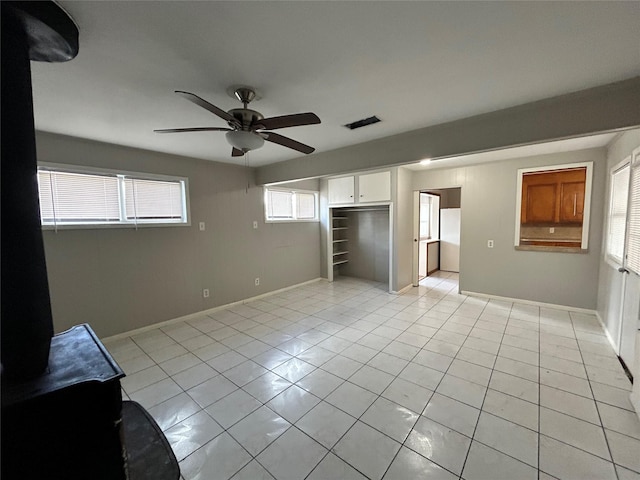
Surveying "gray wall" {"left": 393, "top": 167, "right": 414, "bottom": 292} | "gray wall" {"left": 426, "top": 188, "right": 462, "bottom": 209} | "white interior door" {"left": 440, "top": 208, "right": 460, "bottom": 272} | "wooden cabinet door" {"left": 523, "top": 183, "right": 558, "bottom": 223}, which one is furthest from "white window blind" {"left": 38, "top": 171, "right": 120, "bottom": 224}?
"gray wall" {"left": 426, "top": 188, "right": 462, "bottom": 209}

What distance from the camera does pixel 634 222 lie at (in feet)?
7.87

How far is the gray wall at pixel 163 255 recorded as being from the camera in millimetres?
2873

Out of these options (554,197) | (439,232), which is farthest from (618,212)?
(439,232)

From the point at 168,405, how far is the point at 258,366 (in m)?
0.81

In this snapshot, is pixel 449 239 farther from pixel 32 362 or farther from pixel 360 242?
pixel 32 362

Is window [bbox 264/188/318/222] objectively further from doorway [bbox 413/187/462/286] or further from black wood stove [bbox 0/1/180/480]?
black wood stove [bbox 0/1/180/480]

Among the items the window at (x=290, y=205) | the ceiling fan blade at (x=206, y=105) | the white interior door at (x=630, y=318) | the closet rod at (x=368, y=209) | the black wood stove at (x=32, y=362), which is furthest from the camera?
the closet rod at (x=368, y=209)

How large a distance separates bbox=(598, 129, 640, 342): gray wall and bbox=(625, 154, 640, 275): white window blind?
9.3 inches

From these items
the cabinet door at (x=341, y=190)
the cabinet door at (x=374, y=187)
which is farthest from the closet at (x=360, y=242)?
the cabinet door at (x=374, y=187)

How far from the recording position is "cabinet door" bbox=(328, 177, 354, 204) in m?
5.33

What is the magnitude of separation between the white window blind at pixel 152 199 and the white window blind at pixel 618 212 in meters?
5.40

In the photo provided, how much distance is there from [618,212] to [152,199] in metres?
5.77

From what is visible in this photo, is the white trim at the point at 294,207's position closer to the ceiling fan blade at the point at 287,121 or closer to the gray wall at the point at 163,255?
the gray wall at the point at 163,255

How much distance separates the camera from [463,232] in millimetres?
4699
